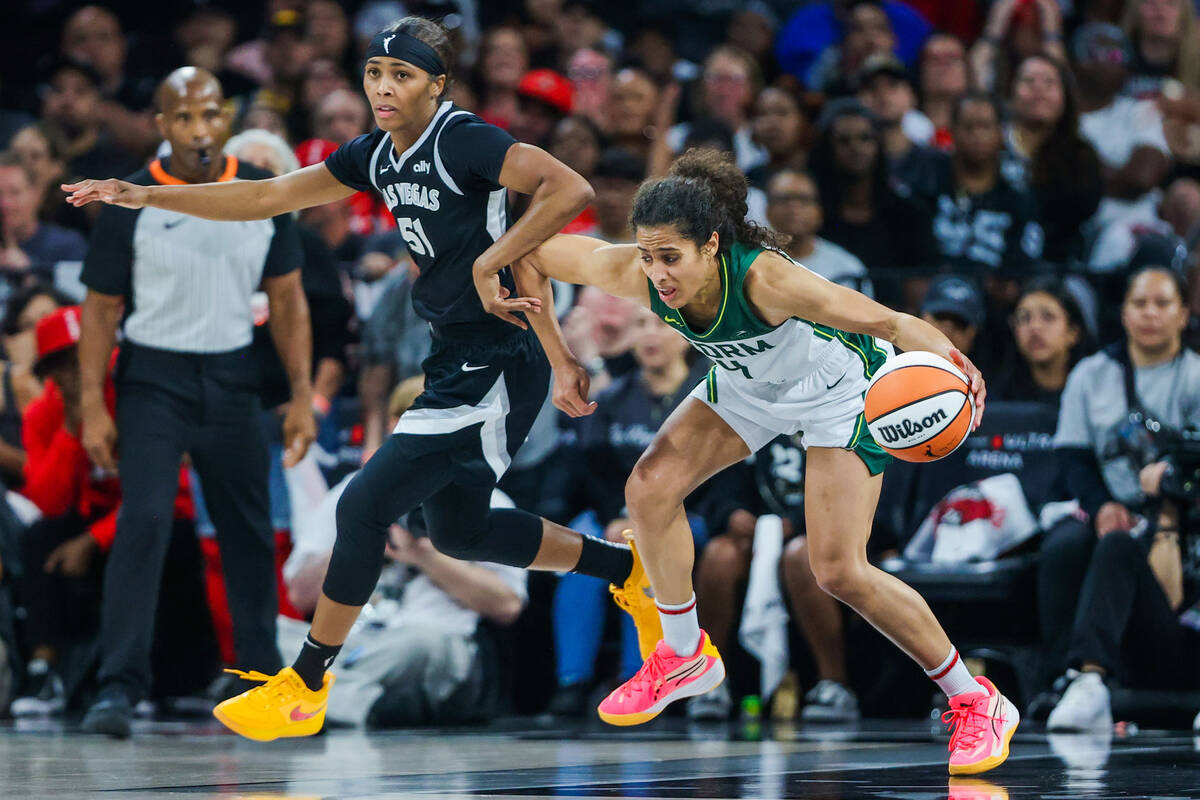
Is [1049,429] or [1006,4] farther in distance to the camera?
[1006,4]

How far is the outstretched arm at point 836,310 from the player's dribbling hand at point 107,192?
1898mm

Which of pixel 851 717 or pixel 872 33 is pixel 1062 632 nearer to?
pixel 851 717

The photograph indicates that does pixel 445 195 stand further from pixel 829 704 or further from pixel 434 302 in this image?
pixel 829 704

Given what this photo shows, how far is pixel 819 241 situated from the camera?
8.62 meters

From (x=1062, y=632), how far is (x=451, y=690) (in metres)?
2.54

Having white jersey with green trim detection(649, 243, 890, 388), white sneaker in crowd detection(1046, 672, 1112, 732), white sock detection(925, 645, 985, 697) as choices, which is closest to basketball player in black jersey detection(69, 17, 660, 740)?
white jersey with green trim detection(649, 243, 890, 388)

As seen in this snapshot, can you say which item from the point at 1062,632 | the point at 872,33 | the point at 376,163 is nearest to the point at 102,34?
the point at 872,33

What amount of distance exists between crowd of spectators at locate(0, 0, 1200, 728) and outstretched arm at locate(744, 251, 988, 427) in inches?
97.6

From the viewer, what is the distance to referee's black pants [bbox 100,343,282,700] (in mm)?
6156

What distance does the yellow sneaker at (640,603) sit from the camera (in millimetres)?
5699

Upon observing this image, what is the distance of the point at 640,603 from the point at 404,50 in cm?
202

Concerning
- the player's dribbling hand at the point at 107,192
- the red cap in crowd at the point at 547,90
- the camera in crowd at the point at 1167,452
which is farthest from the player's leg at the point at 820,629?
the red cap in crowd at the point at 547,90

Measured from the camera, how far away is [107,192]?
16.5 feet

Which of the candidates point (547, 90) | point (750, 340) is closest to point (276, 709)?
point (750, 340)
